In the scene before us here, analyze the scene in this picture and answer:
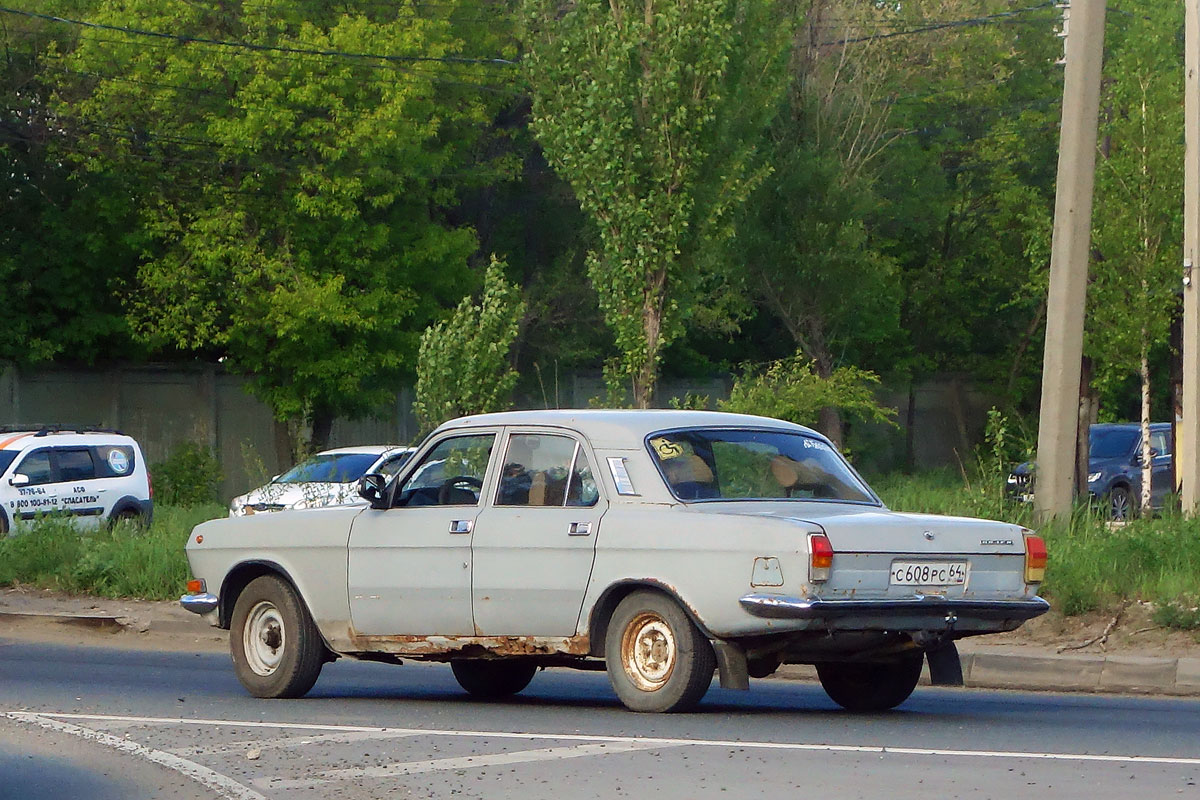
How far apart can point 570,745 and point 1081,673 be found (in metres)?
4.76

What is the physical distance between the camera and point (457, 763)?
25.7 ft

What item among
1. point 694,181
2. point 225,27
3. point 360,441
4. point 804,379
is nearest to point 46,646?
point 694,181

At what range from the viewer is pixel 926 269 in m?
47.0

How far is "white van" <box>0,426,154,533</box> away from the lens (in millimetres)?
25312

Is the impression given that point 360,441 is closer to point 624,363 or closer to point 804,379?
point 804,379

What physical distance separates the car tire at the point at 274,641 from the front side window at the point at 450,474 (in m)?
0.94

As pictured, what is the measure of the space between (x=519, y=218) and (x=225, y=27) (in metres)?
9.29

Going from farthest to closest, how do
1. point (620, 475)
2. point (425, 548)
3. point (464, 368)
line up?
point (464, 368), point (425, 548), point (620, 475)

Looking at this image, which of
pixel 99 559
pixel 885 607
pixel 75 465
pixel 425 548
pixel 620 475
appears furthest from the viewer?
pixel 75 465

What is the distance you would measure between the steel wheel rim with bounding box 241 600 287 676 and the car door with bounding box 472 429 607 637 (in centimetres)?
152


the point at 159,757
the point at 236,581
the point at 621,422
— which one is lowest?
the point at 159,757

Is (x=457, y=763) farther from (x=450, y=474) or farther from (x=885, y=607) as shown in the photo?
(x=450, y=474)

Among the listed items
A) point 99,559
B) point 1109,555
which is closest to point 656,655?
point 1109,555

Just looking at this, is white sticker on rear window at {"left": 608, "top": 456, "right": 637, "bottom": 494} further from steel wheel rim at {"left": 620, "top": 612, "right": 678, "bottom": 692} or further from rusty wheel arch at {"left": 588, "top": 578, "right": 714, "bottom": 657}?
steel wheel rim at {"left": 620, "top": 612, "right": 678, "bottom": 692}
